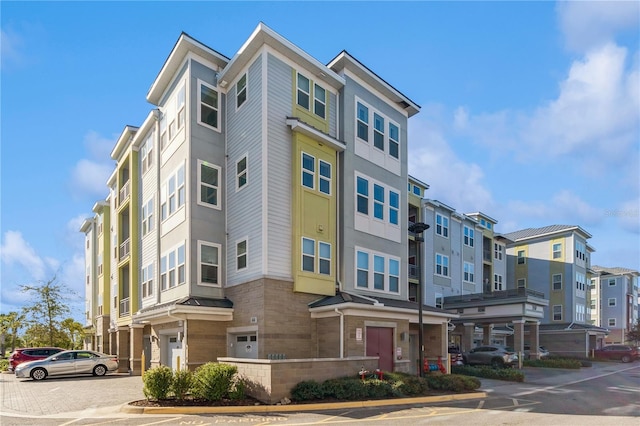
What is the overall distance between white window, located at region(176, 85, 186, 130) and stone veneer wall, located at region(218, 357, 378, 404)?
1126cm

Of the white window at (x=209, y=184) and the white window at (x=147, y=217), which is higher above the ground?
the white window at (x=209, y=184)

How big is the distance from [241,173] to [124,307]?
14.7 m

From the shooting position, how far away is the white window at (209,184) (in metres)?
21.0

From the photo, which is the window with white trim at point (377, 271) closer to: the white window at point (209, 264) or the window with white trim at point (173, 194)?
the white window at point (209, 264)

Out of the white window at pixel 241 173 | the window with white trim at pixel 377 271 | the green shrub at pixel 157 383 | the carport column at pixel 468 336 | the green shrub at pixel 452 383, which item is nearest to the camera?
the green shrub at pixel 157 383

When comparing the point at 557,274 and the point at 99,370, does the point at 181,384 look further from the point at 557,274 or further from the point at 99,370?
the point at 557,274


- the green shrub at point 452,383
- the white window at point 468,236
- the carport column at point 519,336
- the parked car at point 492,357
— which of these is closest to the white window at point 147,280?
the green shrub at point 452,383

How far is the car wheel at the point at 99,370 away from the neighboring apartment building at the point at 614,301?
69865mm

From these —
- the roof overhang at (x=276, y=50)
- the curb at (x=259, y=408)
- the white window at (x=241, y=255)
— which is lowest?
the curb at (x=259, y=408)

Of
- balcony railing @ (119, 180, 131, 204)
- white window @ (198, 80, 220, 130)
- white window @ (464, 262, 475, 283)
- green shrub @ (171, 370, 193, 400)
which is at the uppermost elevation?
white window @ (198, 80, 220, 130)

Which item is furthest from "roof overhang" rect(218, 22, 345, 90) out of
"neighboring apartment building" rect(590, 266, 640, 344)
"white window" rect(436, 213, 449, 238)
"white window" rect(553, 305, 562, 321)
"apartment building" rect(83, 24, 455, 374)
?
"neighboring apartment building" rect(590, 266, 640, 344)

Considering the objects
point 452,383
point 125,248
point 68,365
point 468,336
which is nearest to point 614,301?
point 468,336

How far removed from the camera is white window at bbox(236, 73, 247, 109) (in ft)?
68.6

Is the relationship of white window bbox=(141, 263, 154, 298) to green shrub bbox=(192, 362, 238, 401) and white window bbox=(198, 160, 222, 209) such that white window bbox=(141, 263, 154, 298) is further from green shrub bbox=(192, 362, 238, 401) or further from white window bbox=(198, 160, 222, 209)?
green shrub bbox=(192, 362, 238, 401)
